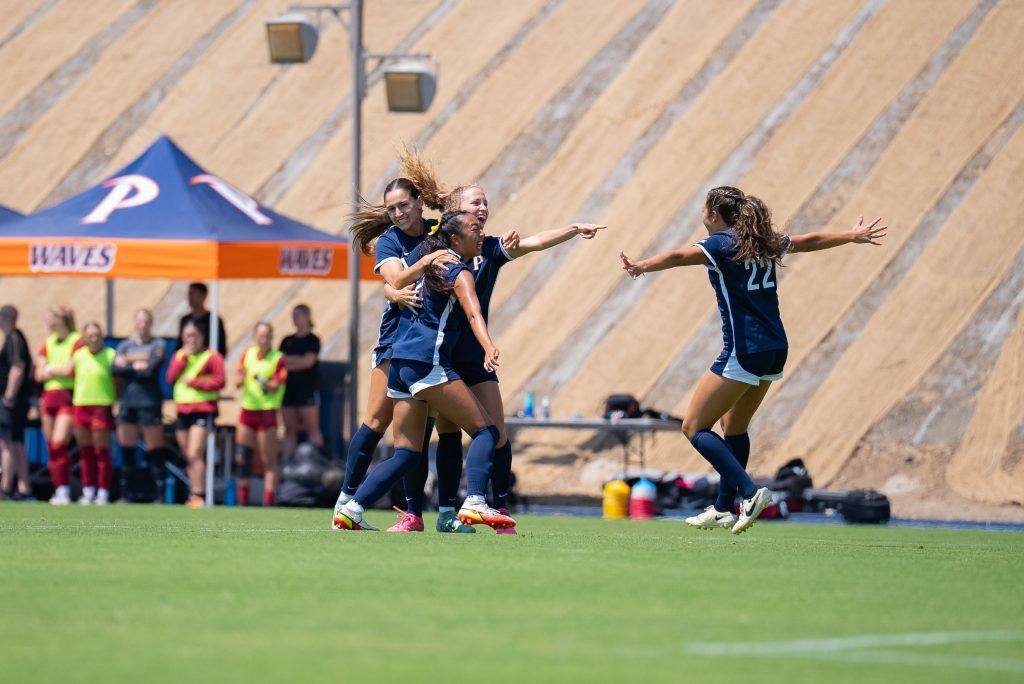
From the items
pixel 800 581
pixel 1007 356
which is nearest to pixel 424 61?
pixel 1007 356

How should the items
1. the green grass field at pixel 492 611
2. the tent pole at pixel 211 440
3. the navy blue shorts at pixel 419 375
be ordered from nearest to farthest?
1. the green grass field at pixel 492 611
2. the navy blue shorts at pixel 419 375
3. the tent pole at pixel 211 440

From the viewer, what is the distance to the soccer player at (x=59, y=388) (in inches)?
703

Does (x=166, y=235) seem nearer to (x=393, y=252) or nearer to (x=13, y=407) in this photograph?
(x=13, y=407)

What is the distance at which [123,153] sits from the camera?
112ft

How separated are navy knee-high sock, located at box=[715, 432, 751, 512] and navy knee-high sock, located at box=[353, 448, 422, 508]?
2075 millimetres

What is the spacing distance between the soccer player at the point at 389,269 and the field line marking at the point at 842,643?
5.01 metres

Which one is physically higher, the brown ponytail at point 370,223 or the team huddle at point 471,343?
the brown ponytail at point 370,223

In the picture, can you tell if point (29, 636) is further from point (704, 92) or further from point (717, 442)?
point (704, 92)

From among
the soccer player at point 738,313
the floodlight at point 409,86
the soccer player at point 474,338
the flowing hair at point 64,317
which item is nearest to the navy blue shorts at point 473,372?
the soccer player at point 474,338

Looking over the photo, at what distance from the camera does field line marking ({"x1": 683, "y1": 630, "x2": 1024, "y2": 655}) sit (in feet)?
16.7

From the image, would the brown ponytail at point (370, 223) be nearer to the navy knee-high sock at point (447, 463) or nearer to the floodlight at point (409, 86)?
the navy knee-high sock at point (447, 463)

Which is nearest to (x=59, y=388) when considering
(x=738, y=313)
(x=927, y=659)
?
(x=738, y=313)

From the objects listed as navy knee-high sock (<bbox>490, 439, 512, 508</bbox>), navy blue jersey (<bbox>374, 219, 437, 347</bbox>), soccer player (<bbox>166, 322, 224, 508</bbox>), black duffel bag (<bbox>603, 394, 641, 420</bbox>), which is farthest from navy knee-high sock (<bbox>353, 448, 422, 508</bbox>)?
black duffel bag (<bbox>603, 394, 641, 420</bbox>)

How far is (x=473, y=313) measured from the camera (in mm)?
9703
